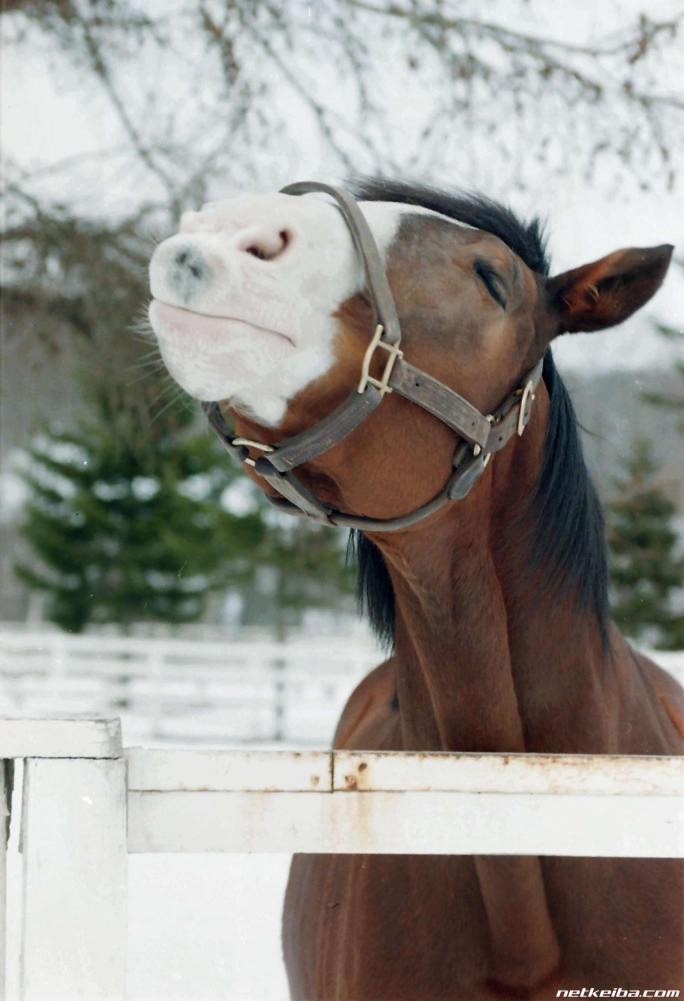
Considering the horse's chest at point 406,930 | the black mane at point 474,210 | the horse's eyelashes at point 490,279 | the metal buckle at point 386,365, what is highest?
the black mane at point 474,210

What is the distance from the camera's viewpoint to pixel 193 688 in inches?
501

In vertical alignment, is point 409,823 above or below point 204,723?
below

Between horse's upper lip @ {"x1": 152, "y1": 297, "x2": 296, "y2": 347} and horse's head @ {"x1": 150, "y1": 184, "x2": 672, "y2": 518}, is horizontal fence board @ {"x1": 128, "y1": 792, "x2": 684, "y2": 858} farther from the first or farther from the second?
horse's upper lip @ {"x1": 152, "y1": 297, "x2": 296, "y2": 347}

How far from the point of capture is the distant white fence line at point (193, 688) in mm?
10867

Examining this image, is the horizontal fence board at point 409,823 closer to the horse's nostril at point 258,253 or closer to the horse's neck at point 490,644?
the horse's neck at point 490,644

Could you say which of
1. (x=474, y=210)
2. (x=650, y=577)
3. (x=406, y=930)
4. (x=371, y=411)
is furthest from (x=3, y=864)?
(x=650, y=577)

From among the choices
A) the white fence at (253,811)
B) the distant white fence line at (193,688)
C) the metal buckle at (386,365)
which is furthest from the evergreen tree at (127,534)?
the white fence at (253,811)

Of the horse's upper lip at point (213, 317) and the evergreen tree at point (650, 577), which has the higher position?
the evergreen tree at point (650, 577)

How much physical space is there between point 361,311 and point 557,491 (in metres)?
0.68

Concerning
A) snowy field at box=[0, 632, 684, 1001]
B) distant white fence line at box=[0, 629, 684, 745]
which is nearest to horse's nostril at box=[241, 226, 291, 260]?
snowy field at box=[0, 632, 684, 1001]

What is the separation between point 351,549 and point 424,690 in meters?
0.50

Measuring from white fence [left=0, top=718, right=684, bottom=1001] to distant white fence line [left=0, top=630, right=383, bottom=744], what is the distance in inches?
365

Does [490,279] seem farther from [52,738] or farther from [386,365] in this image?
[52,738]

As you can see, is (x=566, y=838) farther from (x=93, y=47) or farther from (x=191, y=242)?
(x=93, y=47)
